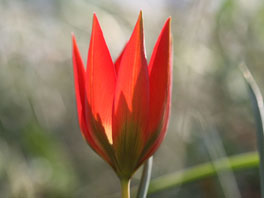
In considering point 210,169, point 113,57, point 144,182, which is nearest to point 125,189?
point 144,182

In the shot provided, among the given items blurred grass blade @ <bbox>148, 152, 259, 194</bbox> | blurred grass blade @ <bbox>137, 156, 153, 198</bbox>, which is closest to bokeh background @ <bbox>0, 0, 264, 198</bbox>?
blurred grass blade @ <bbox>148, 152, 259, 194</bbox>

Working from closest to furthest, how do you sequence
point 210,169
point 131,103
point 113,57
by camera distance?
point 131,103
point 210,169
point 113,57

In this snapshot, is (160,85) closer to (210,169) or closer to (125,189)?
(125,189)

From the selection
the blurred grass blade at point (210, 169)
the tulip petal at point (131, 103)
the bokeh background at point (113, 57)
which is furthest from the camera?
the bokeh background at point (113, 57)

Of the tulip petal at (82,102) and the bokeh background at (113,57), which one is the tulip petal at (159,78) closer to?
the tulip petal at (82,102)

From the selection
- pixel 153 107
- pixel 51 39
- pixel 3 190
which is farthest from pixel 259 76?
pixel 153 107

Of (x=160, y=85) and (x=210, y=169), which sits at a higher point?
(x=160, y=85)

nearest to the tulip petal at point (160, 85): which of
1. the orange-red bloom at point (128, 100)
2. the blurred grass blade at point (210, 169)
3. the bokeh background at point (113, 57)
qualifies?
the orange-red bloom at point (128, 100)

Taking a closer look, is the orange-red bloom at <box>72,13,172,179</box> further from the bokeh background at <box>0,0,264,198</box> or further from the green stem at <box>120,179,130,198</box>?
the bokeh background at <box>0,0,264,198</box>
